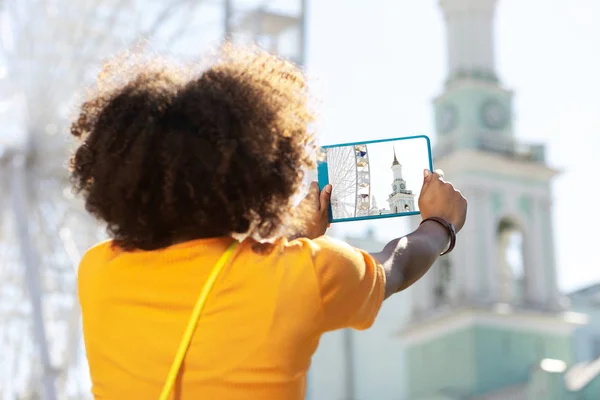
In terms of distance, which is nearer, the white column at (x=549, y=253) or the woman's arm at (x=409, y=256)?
the woman's arm at (x=409, y=256)

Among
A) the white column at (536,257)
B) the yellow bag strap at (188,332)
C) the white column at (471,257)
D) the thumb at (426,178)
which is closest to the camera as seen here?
the yellow bag strap at (188,332)

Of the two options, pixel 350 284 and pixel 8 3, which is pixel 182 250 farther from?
pixel 8 3

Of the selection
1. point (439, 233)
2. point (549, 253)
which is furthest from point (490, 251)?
point (439, 233)

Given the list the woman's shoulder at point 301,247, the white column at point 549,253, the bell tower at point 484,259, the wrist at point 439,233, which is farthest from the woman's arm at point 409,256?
the white column at point 549,253

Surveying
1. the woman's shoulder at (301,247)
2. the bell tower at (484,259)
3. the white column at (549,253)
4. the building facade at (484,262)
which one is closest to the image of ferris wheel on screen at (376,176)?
the woman's shoulder at (301,247)

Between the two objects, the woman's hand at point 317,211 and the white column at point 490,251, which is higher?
the woman's hand at point 317,211

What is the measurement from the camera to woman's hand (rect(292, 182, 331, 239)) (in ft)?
8.62

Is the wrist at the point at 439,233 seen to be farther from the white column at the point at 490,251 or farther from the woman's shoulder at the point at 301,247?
the white column at the point at 490,251

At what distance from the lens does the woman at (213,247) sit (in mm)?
2164

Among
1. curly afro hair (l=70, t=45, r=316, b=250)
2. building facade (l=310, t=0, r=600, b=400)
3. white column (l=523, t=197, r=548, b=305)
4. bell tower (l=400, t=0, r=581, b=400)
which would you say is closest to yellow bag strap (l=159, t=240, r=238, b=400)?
curly afro hair (l=70, t=45, r=316, b=250)

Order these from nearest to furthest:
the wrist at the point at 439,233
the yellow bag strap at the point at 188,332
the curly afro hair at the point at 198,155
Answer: the yellow bag strap at the point at 188,332
the curly afro hair at the point at 198,155
the wrist at the point at 439,233

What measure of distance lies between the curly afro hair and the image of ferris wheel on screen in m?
0.21

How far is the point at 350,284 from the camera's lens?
85.9 inches

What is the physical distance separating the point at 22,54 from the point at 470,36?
60.5 ft
